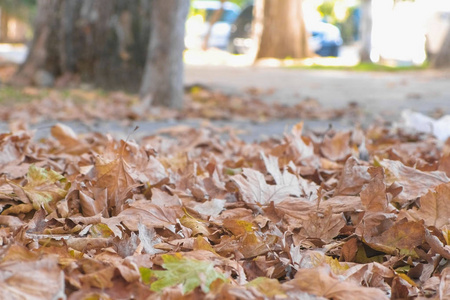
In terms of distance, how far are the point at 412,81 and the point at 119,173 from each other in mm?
9364

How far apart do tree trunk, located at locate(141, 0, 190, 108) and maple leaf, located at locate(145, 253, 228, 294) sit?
495 cm

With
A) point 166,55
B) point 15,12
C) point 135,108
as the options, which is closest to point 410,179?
point 135,108

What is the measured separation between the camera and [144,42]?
8.14 meters

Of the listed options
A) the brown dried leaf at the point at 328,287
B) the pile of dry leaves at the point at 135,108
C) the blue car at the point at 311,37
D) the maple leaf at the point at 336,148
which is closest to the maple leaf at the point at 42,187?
the brown dried leaf at the point at 328,287

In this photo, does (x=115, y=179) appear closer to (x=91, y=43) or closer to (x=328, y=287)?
(x=328, y=287)

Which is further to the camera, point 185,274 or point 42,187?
point 42,187

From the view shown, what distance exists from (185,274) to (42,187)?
82 centimetres

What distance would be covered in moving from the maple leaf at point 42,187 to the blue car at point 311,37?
2453 cm

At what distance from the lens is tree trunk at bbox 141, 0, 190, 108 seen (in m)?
6.30

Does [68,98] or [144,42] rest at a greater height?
[144,42]

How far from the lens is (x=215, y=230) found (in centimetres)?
179

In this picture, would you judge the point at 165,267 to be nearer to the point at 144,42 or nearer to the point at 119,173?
the point at 119,173

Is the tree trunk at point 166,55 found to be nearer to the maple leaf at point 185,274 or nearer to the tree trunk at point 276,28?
the maple leaf at point 185,274

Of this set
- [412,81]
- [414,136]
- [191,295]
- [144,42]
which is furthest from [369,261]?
[412,81]
